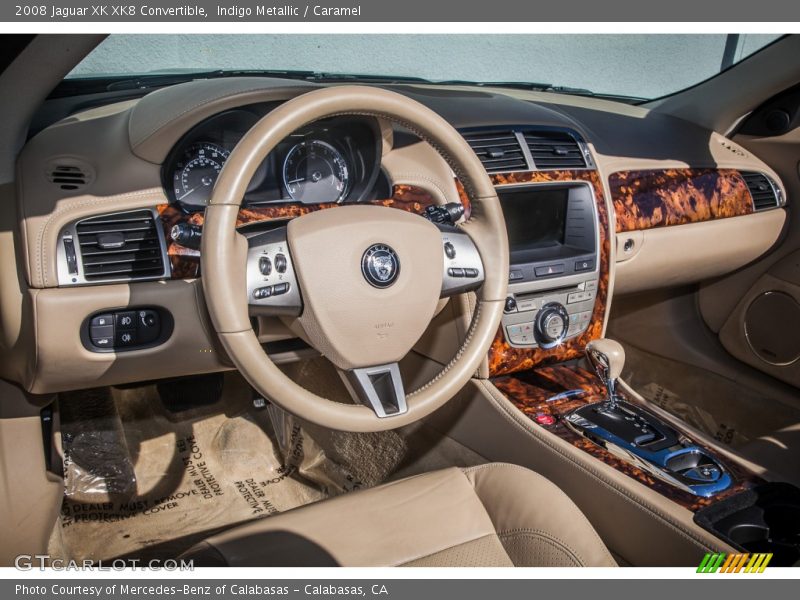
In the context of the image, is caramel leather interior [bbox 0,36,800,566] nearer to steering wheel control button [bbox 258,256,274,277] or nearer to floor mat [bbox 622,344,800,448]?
steering wheel control button [bbox 258,256,274,277]

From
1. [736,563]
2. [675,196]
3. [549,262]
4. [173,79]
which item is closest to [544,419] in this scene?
[549,262]

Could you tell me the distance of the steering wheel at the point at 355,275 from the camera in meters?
1.31

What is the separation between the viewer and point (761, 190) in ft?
8.82

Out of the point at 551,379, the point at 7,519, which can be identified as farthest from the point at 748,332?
the point at 7,519

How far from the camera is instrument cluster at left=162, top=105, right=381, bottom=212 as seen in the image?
5.54ft

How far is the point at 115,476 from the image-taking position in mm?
2338

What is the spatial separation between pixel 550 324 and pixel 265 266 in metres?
1.01

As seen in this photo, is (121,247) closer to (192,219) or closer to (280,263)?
(192,219)

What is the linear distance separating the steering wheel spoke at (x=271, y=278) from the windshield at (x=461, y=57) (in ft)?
2.16

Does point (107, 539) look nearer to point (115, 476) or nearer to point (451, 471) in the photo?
point (115, 476)

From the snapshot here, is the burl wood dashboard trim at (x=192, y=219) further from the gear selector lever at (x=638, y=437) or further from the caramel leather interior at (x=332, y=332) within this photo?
the gear selector lever at (x=638, y=437)

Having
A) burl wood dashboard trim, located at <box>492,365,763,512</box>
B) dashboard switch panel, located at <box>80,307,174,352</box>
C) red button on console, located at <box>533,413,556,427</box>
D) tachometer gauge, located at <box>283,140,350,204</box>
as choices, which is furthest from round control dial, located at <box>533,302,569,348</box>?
dashboard switch panel, located at <box>80,307,174,352</box>

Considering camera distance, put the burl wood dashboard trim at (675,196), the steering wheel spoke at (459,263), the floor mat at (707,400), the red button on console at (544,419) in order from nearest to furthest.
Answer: the steering wheel spoke at (459,263)
the red button on console at (544,419)
the burl wood dashboard trim at (675,196)
the floor mat at (707,400)

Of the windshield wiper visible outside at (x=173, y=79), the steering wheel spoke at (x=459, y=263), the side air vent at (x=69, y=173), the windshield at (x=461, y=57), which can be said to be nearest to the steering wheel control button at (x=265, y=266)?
the steering wheel spoke at (x=459, y=263)
